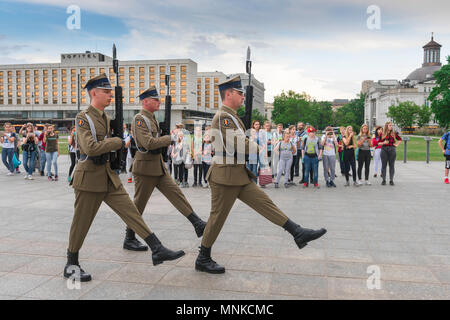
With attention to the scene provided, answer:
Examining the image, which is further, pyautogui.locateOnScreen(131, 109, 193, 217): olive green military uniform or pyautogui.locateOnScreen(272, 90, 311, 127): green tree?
pyautogui.locateOnScreen(272, 90, 311, 127): green tree

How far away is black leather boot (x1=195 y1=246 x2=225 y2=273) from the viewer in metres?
4.45

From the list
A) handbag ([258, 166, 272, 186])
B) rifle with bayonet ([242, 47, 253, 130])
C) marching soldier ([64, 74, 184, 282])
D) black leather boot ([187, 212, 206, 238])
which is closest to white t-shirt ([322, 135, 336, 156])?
handbag ([258, 166, 272, 186])

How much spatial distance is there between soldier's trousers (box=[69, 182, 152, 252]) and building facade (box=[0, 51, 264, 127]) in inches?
3913

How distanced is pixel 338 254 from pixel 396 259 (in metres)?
0.68

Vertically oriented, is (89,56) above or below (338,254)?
above

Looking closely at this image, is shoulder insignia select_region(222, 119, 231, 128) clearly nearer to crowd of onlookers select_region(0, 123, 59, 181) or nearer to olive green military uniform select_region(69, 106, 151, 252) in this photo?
olive green military uniform select_region(69, 106, 151, 252)

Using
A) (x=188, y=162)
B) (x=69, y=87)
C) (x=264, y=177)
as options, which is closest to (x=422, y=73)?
(x=69, y=87)

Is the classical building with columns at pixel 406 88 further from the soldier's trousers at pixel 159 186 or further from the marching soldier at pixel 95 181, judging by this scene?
the marching soldier at pixel 95 181

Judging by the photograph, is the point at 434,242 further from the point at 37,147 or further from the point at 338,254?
the point at 37,147

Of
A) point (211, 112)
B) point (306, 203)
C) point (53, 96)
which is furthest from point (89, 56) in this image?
point (306, 203)

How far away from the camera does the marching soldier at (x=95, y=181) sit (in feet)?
13.9

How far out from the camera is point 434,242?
19.2 ft

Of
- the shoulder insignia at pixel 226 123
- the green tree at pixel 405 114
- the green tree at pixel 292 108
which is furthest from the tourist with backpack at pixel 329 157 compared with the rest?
the green tree at pixel 292 108

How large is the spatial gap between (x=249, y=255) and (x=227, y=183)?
4.04 ft
